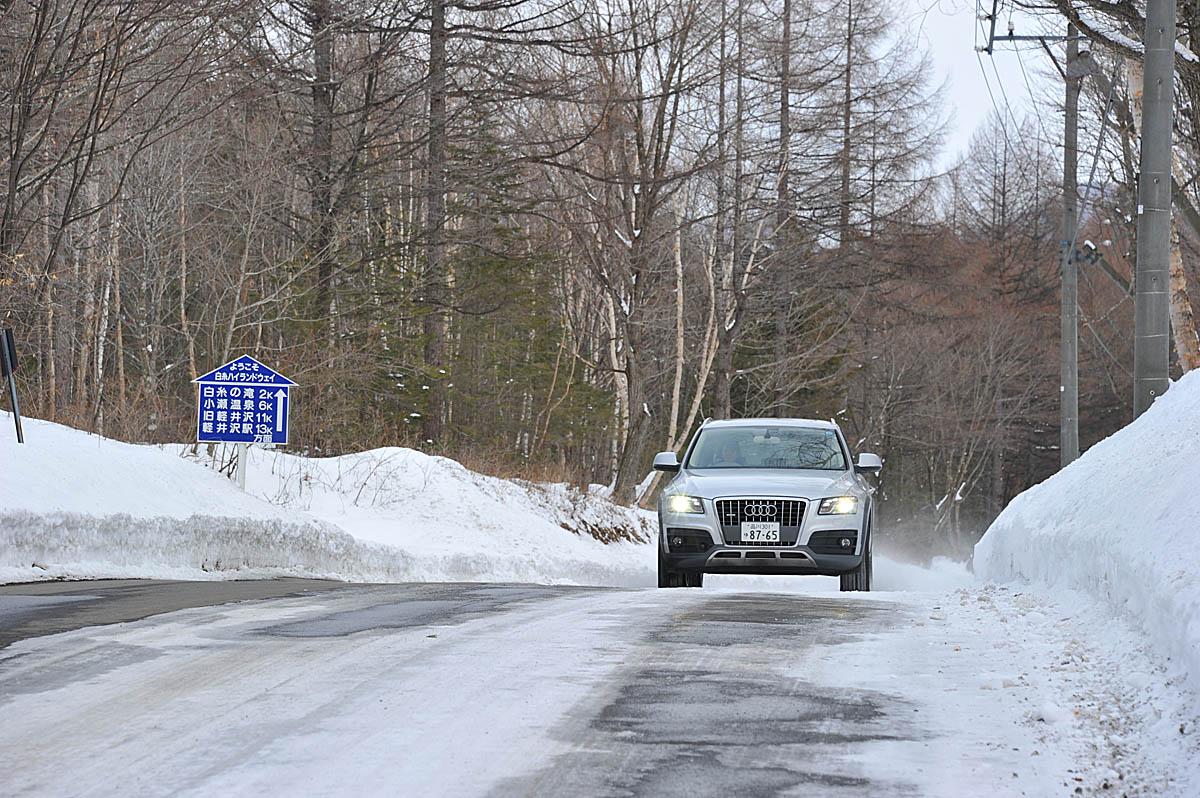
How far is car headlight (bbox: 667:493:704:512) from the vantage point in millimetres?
13117

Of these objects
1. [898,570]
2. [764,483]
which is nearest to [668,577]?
[764,483]

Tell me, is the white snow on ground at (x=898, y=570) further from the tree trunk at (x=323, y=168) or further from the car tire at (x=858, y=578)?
the tree trunk at (x=323, y=168)

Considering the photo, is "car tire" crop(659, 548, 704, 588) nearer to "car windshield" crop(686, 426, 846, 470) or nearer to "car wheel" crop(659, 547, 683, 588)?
"car wheel" crop(659, 547, 683, 588)

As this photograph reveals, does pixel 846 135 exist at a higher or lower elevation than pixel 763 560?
higher

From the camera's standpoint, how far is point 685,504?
43.2 ft

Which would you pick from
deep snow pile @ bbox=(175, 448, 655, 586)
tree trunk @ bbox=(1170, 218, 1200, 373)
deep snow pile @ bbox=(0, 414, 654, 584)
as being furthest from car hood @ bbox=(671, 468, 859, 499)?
tree trunk @ bbox=(1170, 218, 1200, 373)

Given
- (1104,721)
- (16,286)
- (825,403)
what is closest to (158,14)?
(16,286)

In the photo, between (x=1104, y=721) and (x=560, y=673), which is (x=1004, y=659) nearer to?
(x=1104, y=721)

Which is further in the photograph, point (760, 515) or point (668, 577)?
point (668, 577)

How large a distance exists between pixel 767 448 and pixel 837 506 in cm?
159

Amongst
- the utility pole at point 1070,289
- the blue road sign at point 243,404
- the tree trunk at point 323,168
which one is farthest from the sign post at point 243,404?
the utility pole at point 1070,289

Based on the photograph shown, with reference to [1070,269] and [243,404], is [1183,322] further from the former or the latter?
[243,404]

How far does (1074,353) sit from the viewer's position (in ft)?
88.3

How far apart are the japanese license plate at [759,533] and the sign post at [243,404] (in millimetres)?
6808
